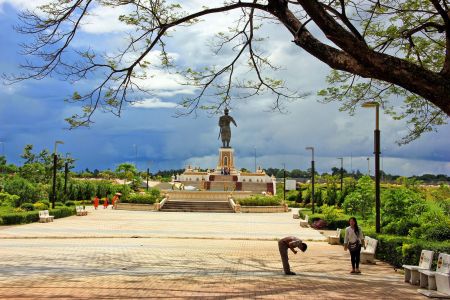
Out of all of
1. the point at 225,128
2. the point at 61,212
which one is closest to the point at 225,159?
the point at 225,128

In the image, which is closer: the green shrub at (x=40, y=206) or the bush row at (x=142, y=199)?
the green shrub at (x=40, y=206)

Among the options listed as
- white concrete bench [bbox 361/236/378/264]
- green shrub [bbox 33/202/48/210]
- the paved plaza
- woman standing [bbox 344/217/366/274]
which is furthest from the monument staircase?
woman standing [bbox 344/217/366/274]

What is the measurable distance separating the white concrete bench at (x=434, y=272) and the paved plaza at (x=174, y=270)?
0.30 m

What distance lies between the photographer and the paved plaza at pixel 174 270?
952cm

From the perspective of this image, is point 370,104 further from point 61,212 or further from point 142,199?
point 142,199

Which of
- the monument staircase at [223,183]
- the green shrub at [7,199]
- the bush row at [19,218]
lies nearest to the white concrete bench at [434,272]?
the bush row at [19,218]

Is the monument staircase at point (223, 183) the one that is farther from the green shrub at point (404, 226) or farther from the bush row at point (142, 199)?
the green shrub at point (404, 226)

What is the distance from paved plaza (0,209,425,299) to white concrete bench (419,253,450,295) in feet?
0.99

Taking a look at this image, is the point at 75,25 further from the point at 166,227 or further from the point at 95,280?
the point at 166,227

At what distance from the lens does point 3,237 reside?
21047 millimetres

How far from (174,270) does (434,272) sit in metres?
5.61

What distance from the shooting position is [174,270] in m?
12.5

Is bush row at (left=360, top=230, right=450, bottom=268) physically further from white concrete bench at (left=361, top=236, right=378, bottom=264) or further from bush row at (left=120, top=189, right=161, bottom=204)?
bush row at (left=120, top=189, right=161, bottom=204)

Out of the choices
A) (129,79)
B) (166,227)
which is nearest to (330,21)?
(129,79)
